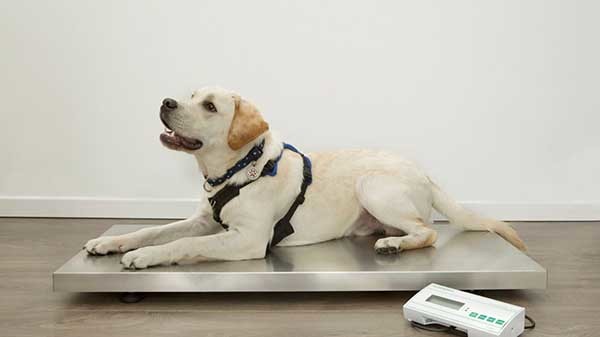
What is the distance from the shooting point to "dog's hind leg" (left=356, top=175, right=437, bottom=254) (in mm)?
2449

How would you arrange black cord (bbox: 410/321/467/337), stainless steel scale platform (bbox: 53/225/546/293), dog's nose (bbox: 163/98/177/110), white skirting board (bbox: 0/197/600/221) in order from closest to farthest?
black cord (bbox: 410/321/467/337) → stainless steel scale platform (bbox: 53/225/546/293) → dog's nose (bbox: 163/98/177/110) → white skirting board (bbox: 0/197/600/221)

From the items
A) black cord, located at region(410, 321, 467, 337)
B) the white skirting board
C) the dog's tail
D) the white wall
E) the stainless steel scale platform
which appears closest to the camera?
black cord, located at region(410, 321, 467, 337)

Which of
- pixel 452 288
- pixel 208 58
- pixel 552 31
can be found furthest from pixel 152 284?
pixel 552 31

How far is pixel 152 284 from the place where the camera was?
2.10 metres

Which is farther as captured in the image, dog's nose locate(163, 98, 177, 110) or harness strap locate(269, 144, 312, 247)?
harness strap locate(269, 144, 312, 247)

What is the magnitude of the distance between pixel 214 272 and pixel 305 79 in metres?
1.41

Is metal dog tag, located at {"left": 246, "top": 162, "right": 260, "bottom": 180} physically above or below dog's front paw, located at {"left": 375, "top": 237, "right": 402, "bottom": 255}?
above

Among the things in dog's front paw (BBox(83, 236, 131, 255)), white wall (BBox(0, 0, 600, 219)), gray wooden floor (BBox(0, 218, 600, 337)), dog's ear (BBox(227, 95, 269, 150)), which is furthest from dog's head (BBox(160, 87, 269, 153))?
white wall (BBox(0, 0, 600, 219))

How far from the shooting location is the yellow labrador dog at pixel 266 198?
224 centimetres

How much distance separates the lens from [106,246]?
2330 mm

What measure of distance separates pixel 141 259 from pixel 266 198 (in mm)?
487

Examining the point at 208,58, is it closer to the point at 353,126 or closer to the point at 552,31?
the point at 353,126

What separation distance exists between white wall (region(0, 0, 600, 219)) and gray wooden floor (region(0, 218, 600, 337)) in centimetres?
80

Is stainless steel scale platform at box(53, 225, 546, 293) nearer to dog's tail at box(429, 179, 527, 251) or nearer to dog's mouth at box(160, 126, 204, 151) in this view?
dog's tail at box(429, 179, 527, 251)
